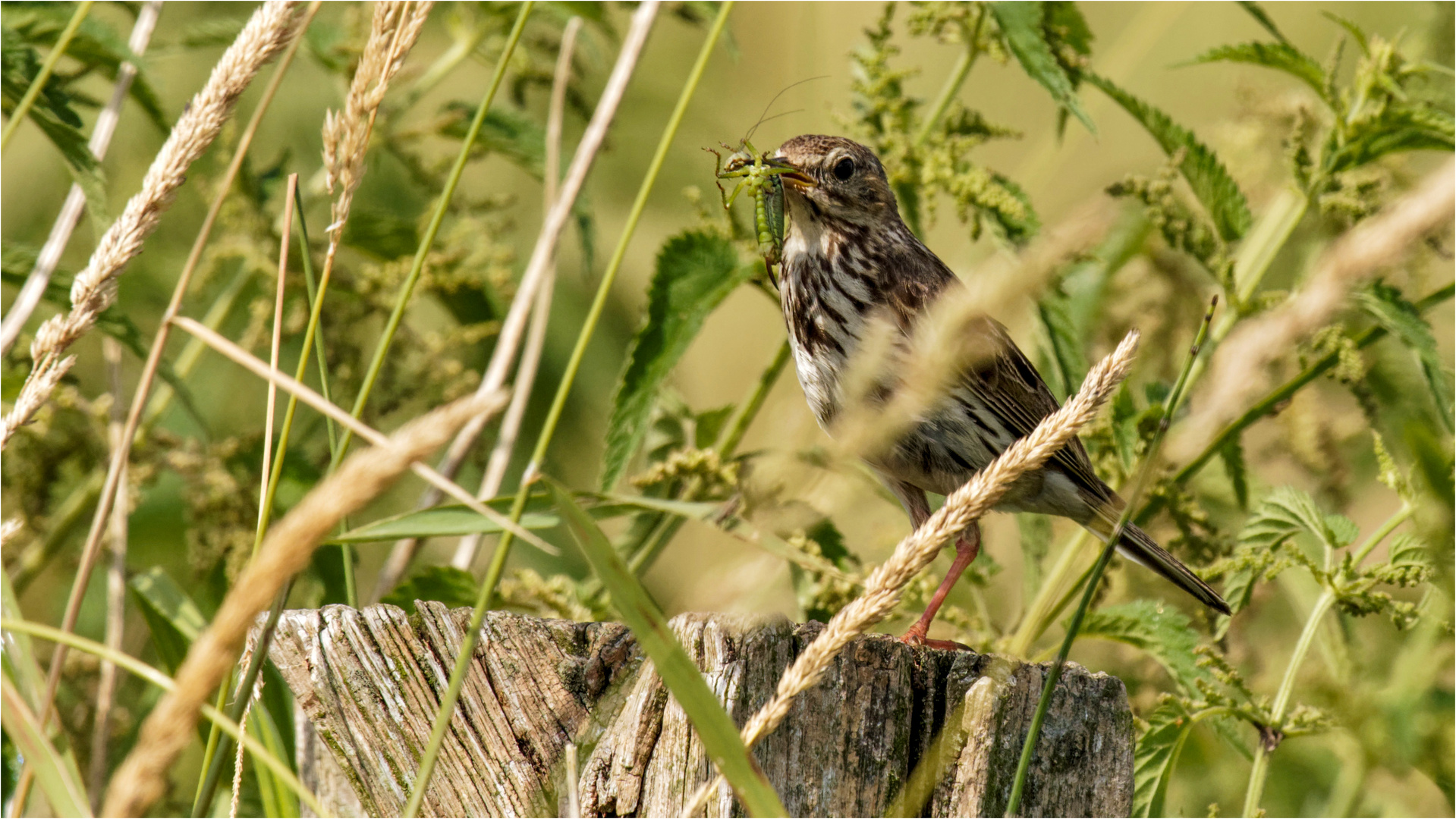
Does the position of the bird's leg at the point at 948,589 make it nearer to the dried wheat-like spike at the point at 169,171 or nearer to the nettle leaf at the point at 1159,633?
the nettle leaf at the point at 1159,633

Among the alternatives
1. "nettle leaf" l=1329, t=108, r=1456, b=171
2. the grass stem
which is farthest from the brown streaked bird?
the grass stem

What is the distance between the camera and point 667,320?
9.97ft

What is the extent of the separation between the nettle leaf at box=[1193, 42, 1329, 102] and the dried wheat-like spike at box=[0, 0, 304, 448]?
2.28 metres

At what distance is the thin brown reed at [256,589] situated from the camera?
0.93 m

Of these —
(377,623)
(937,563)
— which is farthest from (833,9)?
(377,623)

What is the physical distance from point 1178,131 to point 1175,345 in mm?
1532

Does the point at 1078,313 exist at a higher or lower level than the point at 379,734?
higher

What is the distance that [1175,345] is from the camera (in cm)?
454

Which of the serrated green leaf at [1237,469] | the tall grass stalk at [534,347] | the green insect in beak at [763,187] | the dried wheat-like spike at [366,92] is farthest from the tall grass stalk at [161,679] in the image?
the serrated green leaf at [1237,469]

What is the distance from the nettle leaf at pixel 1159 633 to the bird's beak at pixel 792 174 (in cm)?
138

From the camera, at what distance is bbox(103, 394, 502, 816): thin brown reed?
927 mm

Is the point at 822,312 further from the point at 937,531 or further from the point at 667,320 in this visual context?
the point at 937,531

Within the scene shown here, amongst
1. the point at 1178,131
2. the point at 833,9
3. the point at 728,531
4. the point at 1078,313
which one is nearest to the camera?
the point at 728,531

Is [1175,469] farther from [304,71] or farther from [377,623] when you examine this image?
[304,71]
